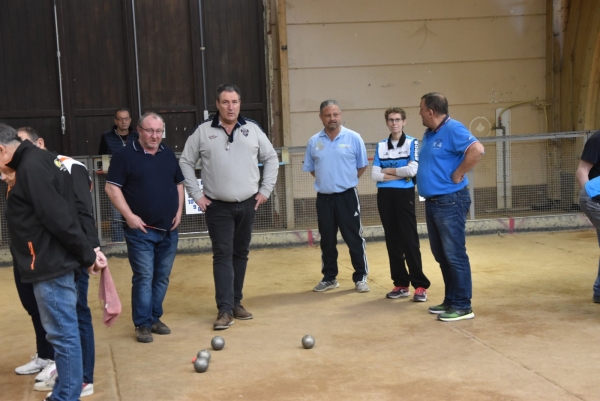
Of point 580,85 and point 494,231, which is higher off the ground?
point 580,85

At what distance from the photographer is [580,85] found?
11.5 m

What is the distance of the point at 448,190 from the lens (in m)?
6.10

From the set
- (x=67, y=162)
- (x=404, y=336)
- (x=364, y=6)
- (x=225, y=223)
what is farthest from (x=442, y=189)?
(x=364, y=6)

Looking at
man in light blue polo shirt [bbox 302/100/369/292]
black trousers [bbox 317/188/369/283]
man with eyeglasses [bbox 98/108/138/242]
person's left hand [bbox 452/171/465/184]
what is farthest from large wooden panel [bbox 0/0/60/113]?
person's left hand [bbox 452/171/465/184]

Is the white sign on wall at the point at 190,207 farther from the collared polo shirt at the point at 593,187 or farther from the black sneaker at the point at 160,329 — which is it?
the collared polo shirt at the point at 593,187

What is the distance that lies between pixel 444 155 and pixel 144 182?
2.36 metres

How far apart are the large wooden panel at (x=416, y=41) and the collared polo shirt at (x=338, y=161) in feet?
13.7

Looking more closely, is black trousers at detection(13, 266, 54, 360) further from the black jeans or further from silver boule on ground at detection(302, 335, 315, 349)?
silver boule on ground at detection(302, 335, 315, 349)

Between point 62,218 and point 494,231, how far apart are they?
25.3 ft

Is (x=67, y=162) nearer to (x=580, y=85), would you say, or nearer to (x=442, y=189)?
(x=442, y=189)

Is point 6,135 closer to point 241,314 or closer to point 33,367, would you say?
point 33,367

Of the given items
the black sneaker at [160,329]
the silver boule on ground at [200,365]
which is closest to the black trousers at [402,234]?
the black sneaker at [160,329]

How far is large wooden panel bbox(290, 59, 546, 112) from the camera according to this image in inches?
448

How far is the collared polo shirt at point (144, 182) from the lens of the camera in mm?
5777
